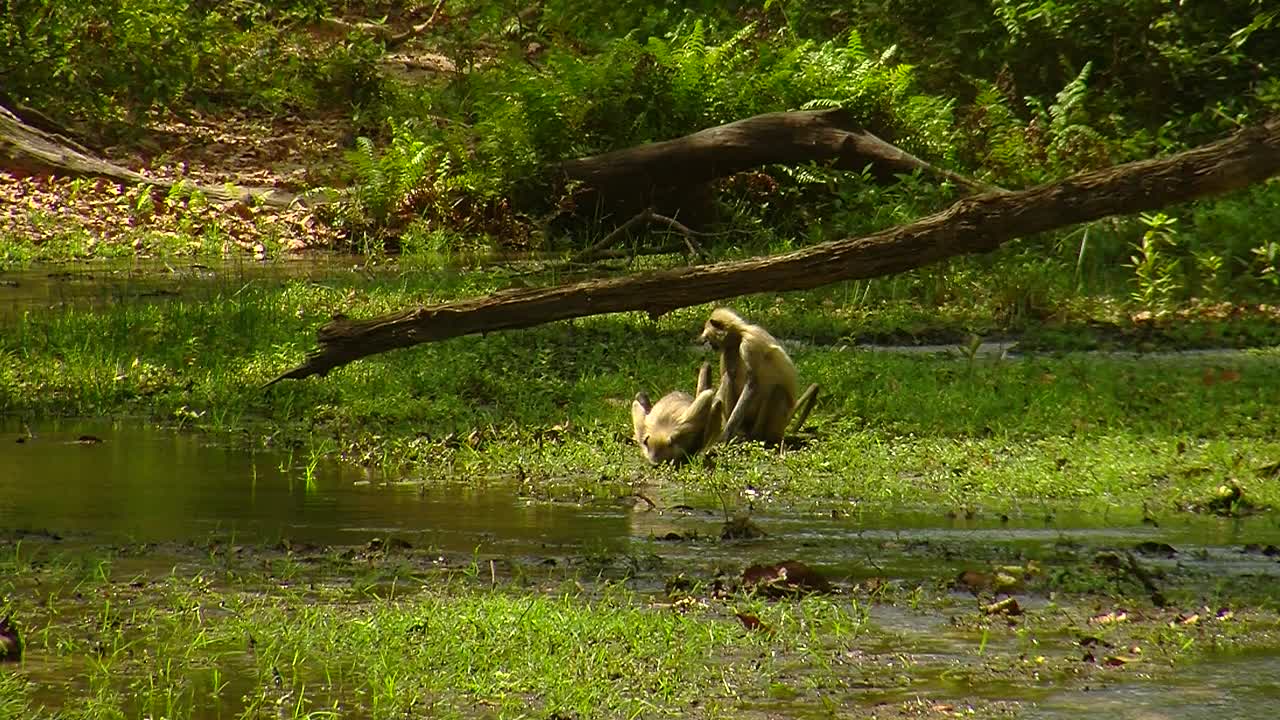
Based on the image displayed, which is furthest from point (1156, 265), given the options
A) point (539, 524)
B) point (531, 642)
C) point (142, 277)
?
point (531, 642)

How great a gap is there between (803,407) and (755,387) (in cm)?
43

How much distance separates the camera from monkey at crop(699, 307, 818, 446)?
1024 cm

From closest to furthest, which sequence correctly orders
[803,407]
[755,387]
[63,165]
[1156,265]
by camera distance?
1. [755,387]
2. [803,407]
3. [1156,265]
4. [63,165]

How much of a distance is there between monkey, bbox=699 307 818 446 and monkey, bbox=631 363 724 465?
15 centimetres

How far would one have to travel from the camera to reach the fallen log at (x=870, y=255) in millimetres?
9617

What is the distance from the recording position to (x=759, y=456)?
10000 mm

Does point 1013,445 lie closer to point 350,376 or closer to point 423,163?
point 350,376

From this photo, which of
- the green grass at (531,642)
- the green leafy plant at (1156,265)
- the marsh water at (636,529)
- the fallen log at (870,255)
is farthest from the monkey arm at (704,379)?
the green leafy plant at (1156,265)

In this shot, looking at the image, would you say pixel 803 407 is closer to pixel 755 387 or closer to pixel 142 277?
pixel 755 387

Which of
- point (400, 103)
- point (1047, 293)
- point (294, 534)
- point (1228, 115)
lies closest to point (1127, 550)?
point (294, 534)

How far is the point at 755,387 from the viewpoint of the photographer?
10.2 metres

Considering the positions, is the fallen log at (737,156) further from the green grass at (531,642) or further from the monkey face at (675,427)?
the green grass at (531,642)

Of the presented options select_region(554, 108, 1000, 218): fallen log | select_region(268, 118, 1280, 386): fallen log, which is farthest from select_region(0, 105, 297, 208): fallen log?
select_region(268, 118, 1280, 386): fallen log

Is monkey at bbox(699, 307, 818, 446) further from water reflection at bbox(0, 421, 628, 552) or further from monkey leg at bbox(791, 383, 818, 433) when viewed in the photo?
water reflection at bbox(0, 421, 628, 552)
